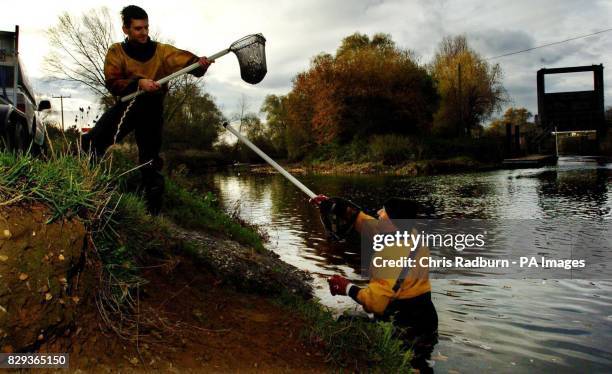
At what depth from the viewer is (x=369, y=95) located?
3969 centimetres

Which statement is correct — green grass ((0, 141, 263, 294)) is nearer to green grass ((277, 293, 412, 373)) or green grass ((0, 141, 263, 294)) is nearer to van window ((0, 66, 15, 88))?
green grass ((277, 293, 412, 373))

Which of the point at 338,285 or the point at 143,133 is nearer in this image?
the point at 338,285

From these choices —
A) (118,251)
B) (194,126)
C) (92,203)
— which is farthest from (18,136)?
(194,126)

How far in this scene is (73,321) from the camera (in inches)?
111

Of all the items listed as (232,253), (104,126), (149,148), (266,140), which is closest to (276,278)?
(232,253)

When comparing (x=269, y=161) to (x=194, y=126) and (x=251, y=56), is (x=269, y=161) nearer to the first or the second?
(x=251, y=56)

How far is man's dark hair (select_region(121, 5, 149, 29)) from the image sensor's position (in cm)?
475

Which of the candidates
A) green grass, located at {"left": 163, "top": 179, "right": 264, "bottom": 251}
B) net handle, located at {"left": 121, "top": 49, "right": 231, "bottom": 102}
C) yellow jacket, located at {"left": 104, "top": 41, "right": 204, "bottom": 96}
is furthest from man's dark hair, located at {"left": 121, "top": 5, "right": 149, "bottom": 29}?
green grass, located at {"left": 163, "top": 179, "right": 264, "bottom": 251}

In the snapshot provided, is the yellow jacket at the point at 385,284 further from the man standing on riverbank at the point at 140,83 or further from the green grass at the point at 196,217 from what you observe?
the green grass at the point at 196,217

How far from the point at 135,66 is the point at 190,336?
302 cm

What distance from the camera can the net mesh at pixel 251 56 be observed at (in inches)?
194

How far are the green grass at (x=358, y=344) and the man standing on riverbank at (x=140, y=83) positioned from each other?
256 centimetres

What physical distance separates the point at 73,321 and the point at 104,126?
256 centimetres

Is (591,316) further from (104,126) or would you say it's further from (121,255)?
(104,126)
